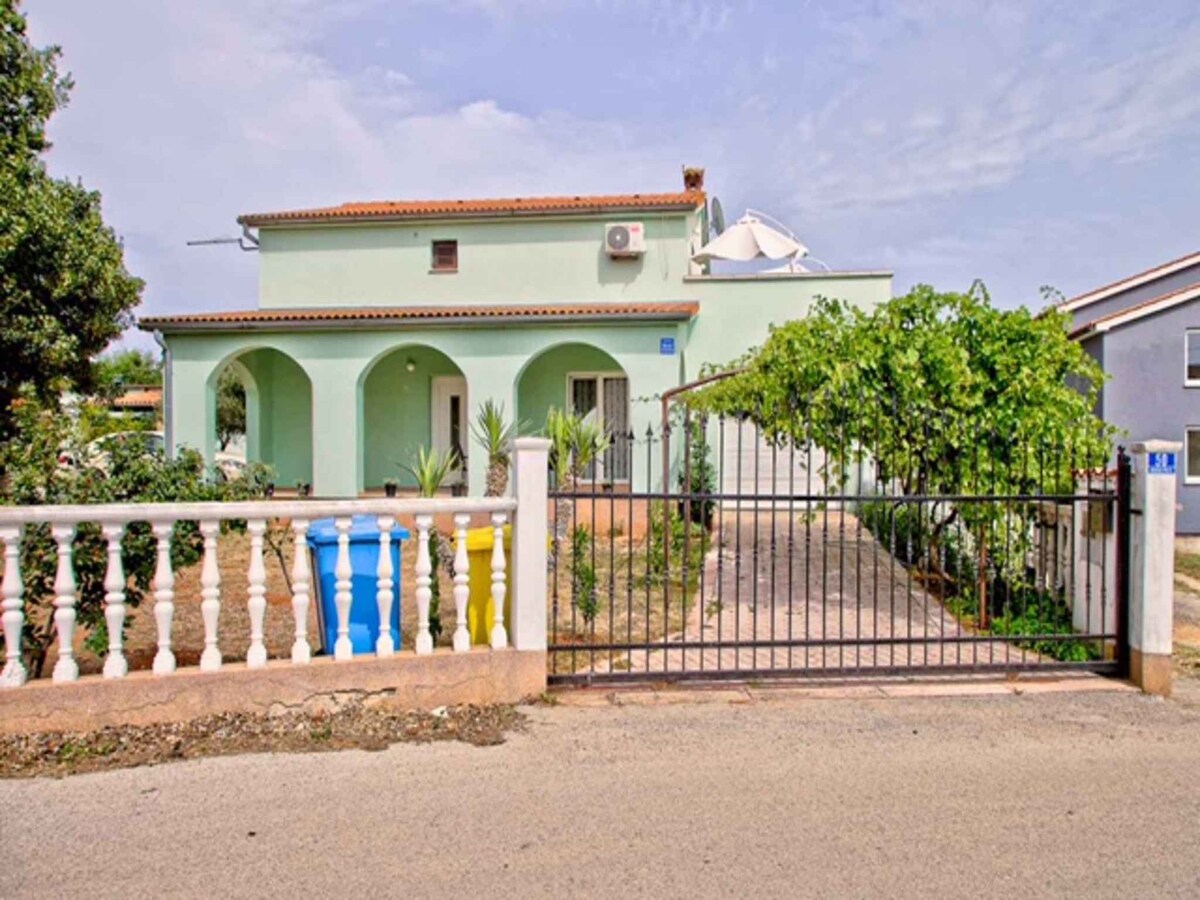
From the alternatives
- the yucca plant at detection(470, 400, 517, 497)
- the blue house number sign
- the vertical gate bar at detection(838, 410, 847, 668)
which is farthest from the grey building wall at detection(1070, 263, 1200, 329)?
the blue house number sign

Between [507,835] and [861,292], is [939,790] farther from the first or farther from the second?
[861,292]

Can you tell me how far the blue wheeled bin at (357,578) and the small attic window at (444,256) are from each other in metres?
12.5

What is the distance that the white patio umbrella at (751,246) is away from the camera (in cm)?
1694

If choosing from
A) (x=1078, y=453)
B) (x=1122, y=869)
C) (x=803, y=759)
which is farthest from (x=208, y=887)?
(x=1078, y=453)

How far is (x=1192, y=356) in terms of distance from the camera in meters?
16.7

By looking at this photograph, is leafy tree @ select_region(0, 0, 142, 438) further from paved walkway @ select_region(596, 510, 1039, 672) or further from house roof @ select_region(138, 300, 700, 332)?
paved walkway @ select_region(596, 510, 1039, 672)

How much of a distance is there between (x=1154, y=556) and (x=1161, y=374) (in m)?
14.2

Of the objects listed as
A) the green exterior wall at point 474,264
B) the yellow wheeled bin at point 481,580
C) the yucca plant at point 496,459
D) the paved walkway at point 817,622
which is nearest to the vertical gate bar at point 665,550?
the paved walkway at point 817,622

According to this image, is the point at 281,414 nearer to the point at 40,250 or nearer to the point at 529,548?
the point at 40,250

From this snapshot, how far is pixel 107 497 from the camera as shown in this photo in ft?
16.3

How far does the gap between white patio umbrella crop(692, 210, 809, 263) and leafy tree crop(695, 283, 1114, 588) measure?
9897 millimetres

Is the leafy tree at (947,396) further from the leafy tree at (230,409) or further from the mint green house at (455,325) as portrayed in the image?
the leafy tree at (230,409)

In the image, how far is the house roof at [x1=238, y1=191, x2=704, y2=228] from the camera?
53.1 ft

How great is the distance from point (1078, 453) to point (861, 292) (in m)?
9.45
